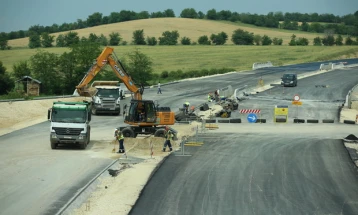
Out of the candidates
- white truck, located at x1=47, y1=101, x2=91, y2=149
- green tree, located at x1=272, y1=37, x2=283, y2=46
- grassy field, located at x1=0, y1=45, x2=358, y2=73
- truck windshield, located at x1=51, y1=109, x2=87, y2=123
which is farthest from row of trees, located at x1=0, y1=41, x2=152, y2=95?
green tree, located at x1=272, y1=37, x2=283, y2=46

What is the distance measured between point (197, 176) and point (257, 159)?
664 centimetres

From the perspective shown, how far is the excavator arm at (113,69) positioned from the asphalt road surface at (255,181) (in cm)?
855

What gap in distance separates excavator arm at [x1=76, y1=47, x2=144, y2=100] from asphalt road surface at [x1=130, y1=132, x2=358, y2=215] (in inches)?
337

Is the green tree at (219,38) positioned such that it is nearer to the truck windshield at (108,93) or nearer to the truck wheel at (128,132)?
the truck windshield at (108,93)

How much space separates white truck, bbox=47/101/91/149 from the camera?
127 ft

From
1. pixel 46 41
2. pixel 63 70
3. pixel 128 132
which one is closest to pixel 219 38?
pixel 46 41

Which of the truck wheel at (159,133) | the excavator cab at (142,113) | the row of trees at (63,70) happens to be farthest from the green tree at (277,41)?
the truck wheel at (159,133)

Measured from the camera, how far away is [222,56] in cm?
15300

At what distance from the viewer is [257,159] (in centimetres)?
3775

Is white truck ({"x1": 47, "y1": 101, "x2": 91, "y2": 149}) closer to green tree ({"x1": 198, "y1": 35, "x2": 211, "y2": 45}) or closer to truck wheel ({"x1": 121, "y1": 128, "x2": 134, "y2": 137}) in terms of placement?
truck wheel ({"x1": 121, "y1": 128, "x2": 134, "y2": 137})

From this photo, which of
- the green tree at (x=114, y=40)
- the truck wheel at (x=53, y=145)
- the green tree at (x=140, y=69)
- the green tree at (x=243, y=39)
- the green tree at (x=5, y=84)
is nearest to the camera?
the truck wheel at (x=53, y=145)

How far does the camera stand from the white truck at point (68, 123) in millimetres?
38625

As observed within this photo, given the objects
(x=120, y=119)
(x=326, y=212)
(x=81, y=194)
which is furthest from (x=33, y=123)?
(x=326, y=212)

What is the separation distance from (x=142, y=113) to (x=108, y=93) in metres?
15.5
